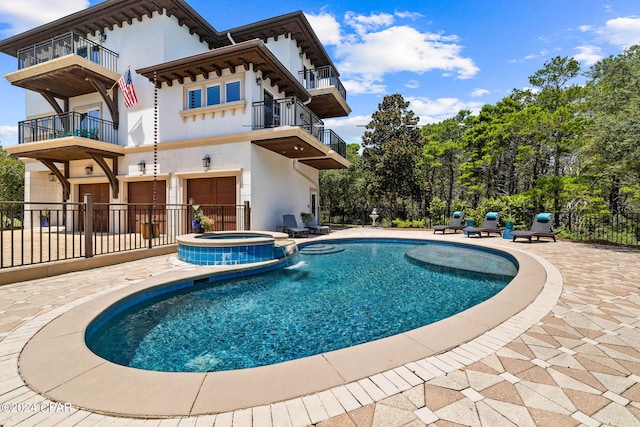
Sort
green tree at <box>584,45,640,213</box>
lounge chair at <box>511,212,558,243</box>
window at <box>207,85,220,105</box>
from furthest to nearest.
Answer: window at <box>207,85,220,105</box> → lounge chair at <box>511,212,558,243</box> → green tree at <box>584,45,640,213</box>

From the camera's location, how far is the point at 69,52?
43.6ft

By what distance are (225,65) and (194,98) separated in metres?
2.23

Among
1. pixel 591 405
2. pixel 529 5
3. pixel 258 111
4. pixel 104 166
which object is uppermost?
pixel 529 5

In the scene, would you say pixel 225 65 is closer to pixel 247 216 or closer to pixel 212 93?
pixel 212 93

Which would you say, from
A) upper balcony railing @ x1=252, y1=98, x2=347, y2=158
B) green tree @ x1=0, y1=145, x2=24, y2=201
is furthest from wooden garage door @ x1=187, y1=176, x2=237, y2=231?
green tree @ x1=0, y1=145, x2=24, y2=201

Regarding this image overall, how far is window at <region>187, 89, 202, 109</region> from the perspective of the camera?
1148cm

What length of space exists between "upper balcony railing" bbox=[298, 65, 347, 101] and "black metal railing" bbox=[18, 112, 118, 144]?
9.84 meters

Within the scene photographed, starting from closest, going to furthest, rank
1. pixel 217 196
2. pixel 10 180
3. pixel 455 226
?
pixel 217 196
pixel 455 226
pixel 10 180

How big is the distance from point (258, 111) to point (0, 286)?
8749mm

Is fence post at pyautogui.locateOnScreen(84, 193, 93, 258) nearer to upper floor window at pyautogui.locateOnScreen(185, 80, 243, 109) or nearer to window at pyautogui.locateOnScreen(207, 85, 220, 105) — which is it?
upper floor window at pyautogui.locateOnScreen(185, 80, 243, 109)

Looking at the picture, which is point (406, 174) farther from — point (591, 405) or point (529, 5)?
point (591, 405)

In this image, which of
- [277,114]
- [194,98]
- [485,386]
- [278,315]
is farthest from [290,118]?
[485,386]

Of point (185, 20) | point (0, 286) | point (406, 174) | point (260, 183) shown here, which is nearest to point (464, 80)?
point (406, 174)

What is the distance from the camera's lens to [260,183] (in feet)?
36.7
